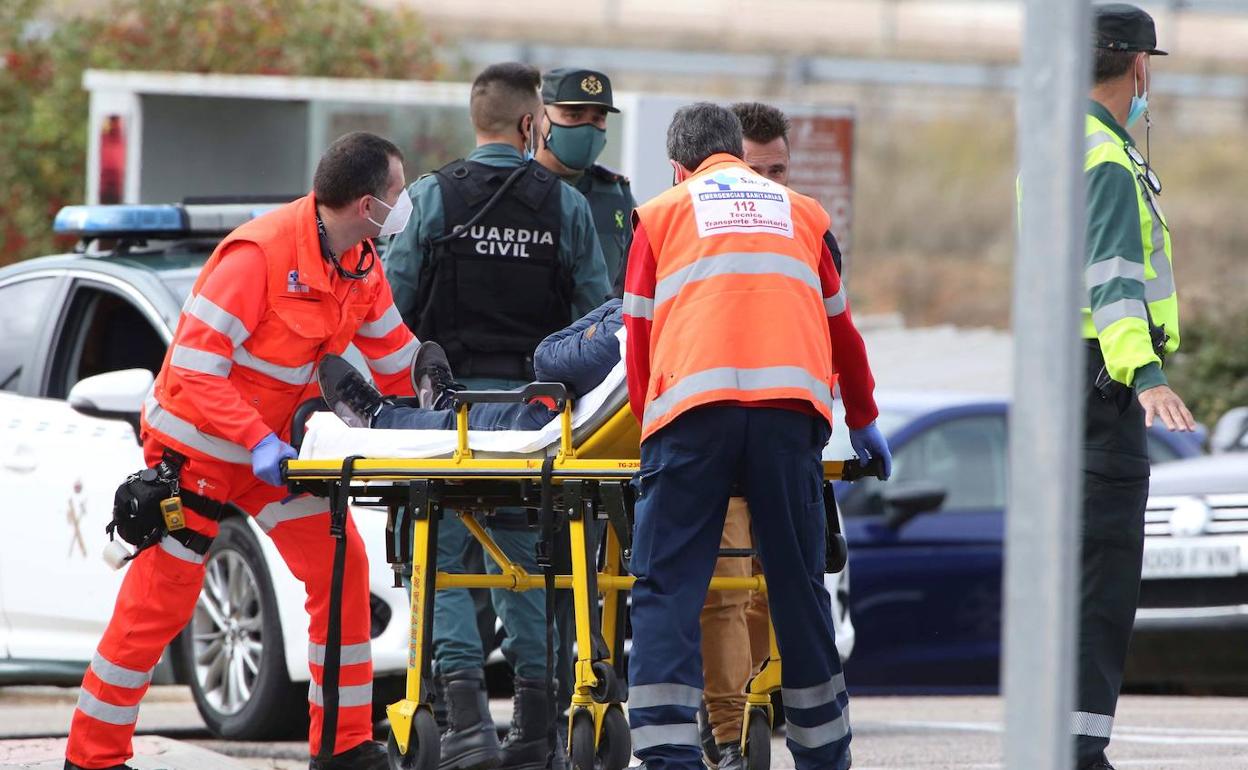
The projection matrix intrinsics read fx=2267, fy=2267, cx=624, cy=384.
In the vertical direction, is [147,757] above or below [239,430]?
below

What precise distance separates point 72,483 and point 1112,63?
4241mm

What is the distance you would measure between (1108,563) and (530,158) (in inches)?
94.4

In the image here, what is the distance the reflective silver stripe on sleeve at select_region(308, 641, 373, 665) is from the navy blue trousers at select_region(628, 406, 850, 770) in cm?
112

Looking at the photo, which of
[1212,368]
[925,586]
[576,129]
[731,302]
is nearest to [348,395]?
[731,302]

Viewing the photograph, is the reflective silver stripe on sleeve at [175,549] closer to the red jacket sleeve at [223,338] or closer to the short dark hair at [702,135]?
the red jacket sleeve at [223,338]

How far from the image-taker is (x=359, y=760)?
6391 millimetres

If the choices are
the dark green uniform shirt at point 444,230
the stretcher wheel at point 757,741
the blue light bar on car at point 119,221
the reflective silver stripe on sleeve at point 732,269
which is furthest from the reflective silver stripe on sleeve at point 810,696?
the blue light bar on car at point 119,221

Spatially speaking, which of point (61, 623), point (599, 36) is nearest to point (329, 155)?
point (61, 623)

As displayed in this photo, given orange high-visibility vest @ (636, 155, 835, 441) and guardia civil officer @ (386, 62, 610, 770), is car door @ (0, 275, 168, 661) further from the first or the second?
orange high-visibility vest @ (636, 155, 835, 441)

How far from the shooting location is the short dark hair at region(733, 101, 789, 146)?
22.7ft

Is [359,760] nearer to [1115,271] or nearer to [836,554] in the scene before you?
[836,554]

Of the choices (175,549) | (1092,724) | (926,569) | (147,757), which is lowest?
(147,757)

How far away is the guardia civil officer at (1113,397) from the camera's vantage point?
225 inches

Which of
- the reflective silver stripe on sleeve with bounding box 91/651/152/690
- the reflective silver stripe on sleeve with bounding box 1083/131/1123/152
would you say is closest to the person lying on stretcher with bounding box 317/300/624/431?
the reflective silver stripe on sleeve with bounding box 91/651/152/690
